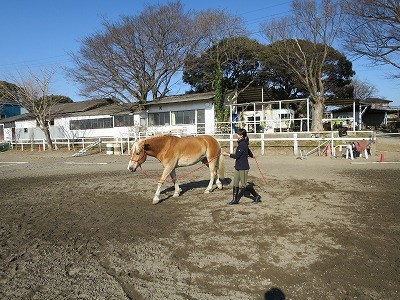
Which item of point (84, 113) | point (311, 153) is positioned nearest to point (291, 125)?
point (311, 153)

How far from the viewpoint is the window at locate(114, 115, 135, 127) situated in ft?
99.7

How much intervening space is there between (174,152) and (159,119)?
884 inches

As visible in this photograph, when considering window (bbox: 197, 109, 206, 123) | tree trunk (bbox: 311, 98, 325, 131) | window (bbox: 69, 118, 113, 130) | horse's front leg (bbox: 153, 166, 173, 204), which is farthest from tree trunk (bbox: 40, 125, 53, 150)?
tree trunk (bbox: 311, 98, 325, 131)

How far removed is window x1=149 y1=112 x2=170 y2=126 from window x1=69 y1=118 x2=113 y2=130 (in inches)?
188

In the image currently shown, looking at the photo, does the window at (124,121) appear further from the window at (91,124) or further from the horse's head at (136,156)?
the horse's head at (136,156)

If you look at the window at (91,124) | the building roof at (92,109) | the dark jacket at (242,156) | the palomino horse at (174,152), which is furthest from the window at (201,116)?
the dark jacket at (242,156)

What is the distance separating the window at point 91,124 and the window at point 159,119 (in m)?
4.78

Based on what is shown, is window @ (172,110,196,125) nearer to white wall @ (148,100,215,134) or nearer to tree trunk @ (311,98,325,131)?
white wall @ (148,100,215,134)

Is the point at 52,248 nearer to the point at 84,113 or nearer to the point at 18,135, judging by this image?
the point at 84,113

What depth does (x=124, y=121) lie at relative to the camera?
30781 millimetres

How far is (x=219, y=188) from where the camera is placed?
27.6ft

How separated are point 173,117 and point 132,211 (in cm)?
2258

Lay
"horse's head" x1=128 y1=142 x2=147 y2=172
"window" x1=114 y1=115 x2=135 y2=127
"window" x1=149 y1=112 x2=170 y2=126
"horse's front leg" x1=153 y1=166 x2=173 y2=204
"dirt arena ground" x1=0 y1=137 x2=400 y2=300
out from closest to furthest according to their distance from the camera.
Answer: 1. "dirt arena ground" x1=0 y1=137 x2=400 y2=300
2. "horse's front leg" x1=153 y1=166 x2=173 y2=204
3. "horse's head" x1=128 y1=142 x2=147 y2=172
4. "window" x1=149 y1=112 x2=170 y2=126
5. "window" x1=114 y1=115 x2=135 y2=127

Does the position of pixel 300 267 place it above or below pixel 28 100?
below
